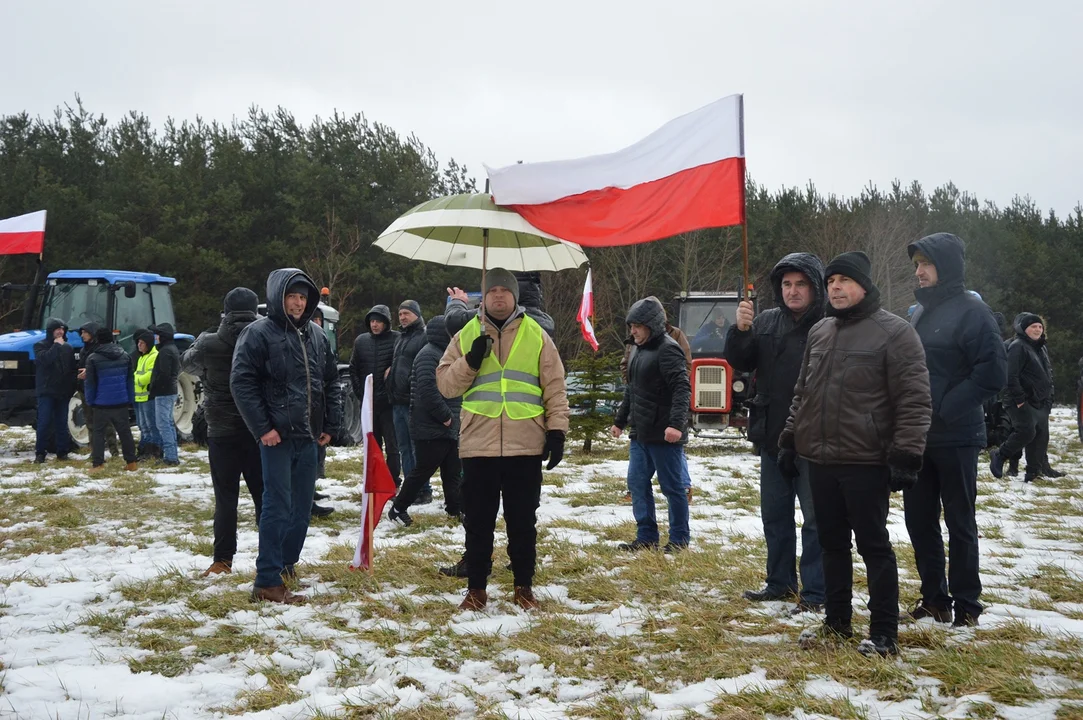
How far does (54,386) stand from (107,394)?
132 centimetres

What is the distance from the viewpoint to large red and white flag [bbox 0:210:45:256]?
15.0m

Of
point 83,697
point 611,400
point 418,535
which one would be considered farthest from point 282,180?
point 83,697

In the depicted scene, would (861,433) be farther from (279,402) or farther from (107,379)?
(107,379)

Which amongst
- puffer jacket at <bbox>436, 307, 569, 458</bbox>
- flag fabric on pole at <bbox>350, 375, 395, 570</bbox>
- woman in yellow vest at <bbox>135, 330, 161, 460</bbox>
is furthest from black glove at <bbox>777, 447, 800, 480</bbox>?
woman in yellow vest at <bbox>135, 330, 161, 460</bbox>

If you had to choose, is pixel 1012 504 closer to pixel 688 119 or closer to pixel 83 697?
pixel 688 119

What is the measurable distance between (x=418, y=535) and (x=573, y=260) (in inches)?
99.4

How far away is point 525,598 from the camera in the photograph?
5352 millimetres

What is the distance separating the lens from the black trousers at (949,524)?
4.76 m

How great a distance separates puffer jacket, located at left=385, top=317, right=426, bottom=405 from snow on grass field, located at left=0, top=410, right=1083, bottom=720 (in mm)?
1213

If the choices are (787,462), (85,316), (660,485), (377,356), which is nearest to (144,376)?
(85,316)

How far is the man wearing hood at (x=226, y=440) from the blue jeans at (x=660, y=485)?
265cm

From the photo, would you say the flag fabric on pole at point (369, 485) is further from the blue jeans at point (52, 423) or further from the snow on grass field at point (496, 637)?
the blue jeans at point (52, 423)

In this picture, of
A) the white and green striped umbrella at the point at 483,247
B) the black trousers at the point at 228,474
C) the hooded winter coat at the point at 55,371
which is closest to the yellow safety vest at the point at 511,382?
the white and green striped umbrella at the point at 483,247

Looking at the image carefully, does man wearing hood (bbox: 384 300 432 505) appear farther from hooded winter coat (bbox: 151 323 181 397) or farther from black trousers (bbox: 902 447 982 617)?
black trousers (bbox: 902 447 982 617)
